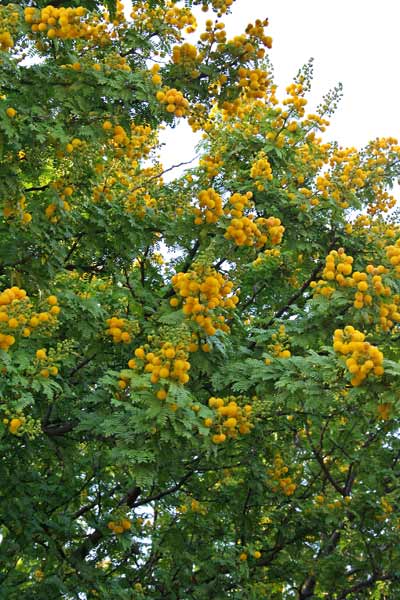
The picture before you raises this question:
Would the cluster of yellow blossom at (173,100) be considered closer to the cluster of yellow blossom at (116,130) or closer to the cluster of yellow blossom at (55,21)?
the cluster of yellow blossom at (116,130)

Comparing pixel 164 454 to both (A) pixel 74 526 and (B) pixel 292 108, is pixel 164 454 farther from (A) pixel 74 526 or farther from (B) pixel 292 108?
(B) pixel 292 108

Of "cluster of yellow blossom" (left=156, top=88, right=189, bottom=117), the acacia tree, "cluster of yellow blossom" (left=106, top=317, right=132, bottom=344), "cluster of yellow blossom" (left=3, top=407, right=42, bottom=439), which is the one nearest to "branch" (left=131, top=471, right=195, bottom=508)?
the acacia tree

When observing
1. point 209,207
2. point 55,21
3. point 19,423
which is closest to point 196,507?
point 19,423

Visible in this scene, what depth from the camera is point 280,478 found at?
651cm

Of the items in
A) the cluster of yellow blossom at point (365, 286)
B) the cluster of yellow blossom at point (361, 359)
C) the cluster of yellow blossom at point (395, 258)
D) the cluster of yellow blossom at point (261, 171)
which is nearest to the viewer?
the cluster of yellow blossom at point (361, 359)

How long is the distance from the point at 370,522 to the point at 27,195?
4445mm

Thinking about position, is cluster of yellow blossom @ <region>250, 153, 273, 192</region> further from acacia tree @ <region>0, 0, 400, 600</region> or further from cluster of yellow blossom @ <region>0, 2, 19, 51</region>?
cluster of yellow blossom @ <region>0, 2, 19, 51</region>

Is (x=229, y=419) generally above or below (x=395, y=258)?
below

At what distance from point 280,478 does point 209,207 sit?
308cm

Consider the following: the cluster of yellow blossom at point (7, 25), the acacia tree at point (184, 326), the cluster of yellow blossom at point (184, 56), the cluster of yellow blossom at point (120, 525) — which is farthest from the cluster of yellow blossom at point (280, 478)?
the cluster of yellow blossom at point (7, 25)

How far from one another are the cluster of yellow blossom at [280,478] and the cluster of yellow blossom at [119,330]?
227 cm

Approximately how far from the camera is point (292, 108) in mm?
6348

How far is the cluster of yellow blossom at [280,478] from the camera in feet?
20.8

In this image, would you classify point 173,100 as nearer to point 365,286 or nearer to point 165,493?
point 365,286
